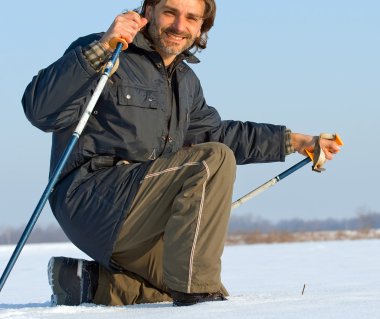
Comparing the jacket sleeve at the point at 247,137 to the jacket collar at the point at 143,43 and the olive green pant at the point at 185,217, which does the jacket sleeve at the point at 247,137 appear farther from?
the olive green pant at the point at 185,217

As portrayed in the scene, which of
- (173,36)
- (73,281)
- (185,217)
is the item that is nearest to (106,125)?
(173,36)

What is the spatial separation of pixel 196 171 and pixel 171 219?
0.22 meters

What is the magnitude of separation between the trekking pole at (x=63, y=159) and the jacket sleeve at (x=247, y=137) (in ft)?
3.39

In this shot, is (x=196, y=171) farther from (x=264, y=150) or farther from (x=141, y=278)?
(x=264, y=150)

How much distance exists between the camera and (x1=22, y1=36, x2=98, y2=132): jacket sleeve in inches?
137

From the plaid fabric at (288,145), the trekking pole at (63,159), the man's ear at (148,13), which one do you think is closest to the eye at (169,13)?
the man's ear at (148,13)

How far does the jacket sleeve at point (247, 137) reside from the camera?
14.6 ft

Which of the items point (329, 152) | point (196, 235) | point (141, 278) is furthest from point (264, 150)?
point (196, 235)

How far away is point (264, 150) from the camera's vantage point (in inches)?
177

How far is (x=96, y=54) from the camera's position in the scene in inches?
139

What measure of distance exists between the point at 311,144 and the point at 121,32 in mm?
1378

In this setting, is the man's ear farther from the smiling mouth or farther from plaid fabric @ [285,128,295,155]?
plaid fabric @ [285,128,295,155]

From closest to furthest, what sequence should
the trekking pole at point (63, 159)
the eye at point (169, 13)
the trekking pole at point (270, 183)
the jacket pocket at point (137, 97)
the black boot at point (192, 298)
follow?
the black boot at point (192, 298), the trekking pole at point (63, 159), the jacket pocket at point (137, 97), the eye at point (169, 13), the trekking pole at point (270, 183)

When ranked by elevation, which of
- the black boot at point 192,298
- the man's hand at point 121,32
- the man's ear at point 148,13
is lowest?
the black boot at point 192,298
